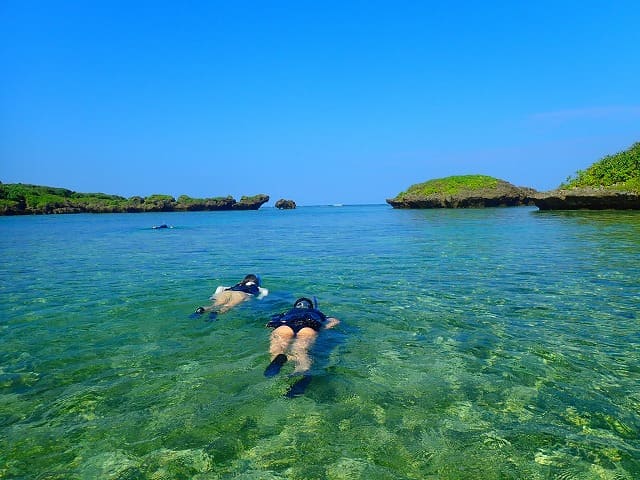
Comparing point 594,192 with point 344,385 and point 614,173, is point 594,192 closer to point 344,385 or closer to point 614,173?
point 614,173

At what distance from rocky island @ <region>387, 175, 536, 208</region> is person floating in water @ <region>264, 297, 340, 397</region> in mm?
99907

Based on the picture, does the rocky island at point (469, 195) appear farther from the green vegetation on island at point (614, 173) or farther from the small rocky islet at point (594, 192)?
the green vegetation on island at point (614, 173)

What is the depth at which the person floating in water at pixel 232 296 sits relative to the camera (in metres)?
11.6

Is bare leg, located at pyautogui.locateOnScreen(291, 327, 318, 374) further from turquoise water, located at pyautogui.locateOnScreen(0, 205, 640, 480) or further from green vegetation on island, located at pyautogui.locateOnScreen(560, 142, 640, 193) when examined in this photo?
green vegetation on island, located at pyautogui.locateOnScreen(560, 142, 640, 193)

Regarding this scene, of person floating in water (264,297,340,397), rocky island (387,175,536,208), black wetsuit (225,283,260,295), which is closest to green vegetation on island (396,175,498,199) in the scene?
rocky island (387,175,536,208)

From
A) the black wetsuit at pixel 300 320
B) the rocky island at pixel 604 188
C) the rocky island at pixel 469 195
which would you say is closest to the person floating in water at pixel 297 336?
the black wetsuit at pixel 300 320

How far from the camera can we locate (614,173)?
5894 centimetres

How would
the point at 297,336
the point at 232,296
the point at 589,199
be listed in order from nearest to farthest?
1. the point at 297,336
2. the point at 232,296
3. the point at 589,199

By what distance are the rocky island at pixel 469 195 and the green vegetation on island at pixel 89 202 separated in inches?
4000

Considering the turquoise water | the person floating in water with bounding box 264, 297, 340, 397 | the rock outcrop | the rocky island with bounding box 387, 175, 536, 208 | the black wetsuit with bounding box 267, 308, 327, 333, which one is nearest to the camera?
the turquoise water

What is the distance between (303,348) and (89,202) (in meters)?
181

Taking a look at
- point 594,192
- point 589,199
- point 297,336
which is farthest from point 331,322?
point 589,199

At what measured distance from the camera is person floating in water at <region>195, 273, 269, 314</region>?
11.6 metres

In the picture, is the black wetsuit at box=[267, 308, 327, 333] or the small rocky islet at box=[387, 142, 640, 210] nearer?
the black wetsuit at box=[267, 308, 327, 333]
